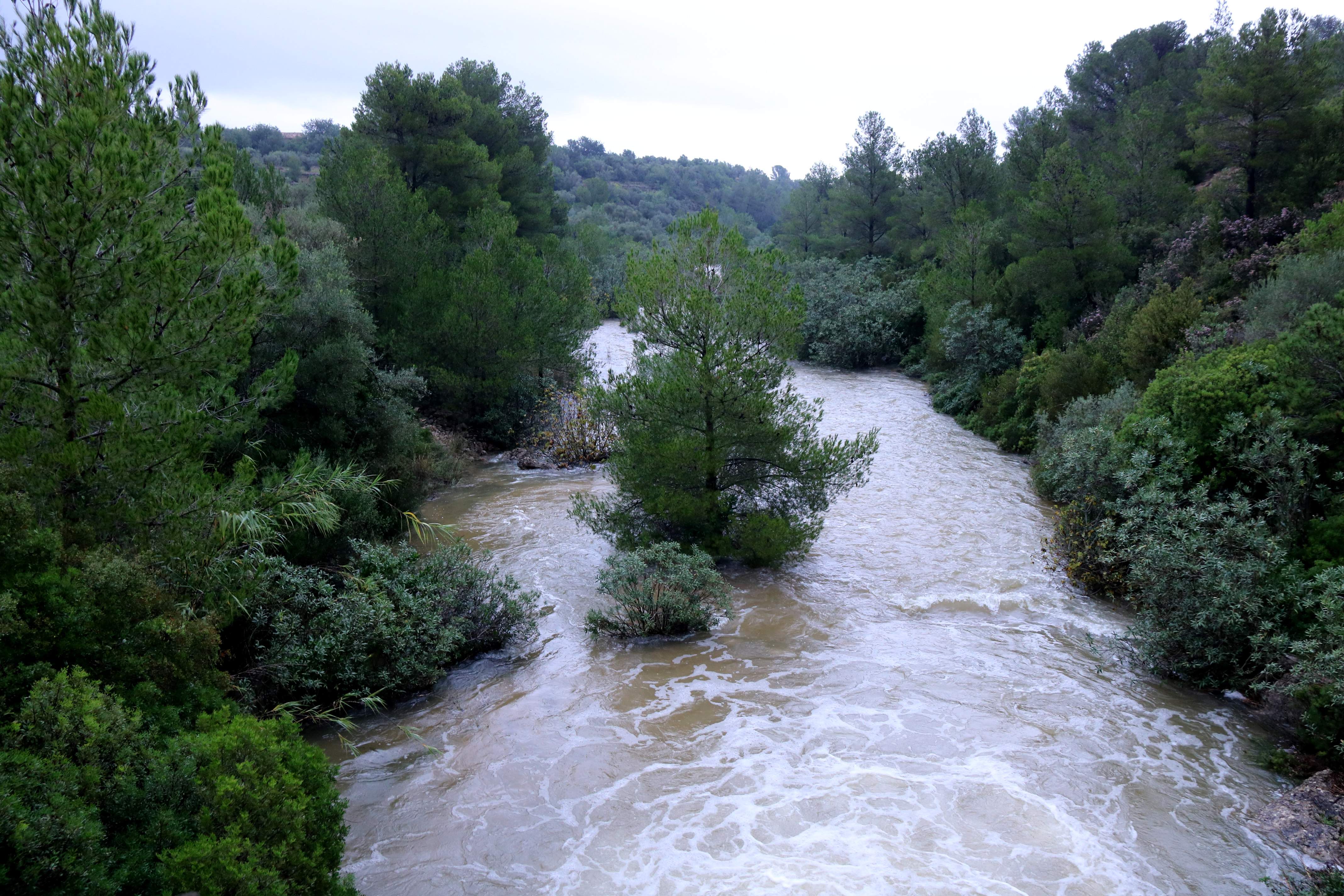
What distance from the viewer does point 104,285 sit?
19.6ft

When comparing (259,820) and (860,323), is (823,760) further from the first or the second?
(860,323)

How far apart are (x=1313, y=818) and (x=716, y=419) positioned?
7.83 meters

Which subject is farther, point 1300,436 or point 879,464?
point 879,464

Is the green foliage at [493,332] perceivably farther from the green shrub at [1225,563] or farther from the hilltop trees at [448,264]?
the green shrub at [1225,563]

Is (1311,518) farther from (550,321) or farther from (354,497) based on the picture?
(550,321)

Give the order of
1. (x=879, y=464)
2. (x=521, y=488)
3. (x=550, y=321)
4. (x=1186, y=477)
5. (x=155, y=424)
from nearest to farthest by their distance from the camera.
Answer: (x=155, y=424) < (x=1186, y=477) < (x=521, y=488) < (x=879, y=464) < (x=550, y=321)

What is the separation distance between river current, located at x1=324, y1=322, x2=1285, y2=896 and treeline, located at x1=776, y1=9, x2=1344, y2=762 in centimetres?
106

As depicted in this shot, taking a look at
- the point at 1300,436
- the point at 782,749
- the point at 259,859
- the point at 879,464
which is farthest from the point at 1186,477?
the point at 259,859

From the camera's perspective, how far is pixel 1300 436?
9859 mm

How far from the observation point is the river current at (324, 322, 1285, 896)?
228 inches

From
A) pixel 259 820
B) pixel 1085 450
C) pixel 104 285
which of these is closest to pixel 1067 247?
pixel 1085 450

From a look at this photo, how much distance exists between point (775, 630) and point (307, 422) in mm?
8895

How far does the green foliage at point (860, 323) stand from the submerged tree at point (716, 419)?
20412 mm

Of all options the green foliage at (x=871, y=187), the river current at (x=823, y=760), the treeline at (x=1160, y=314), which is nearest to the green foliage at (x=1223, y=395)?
the treeline at (x=1160, y=314)
